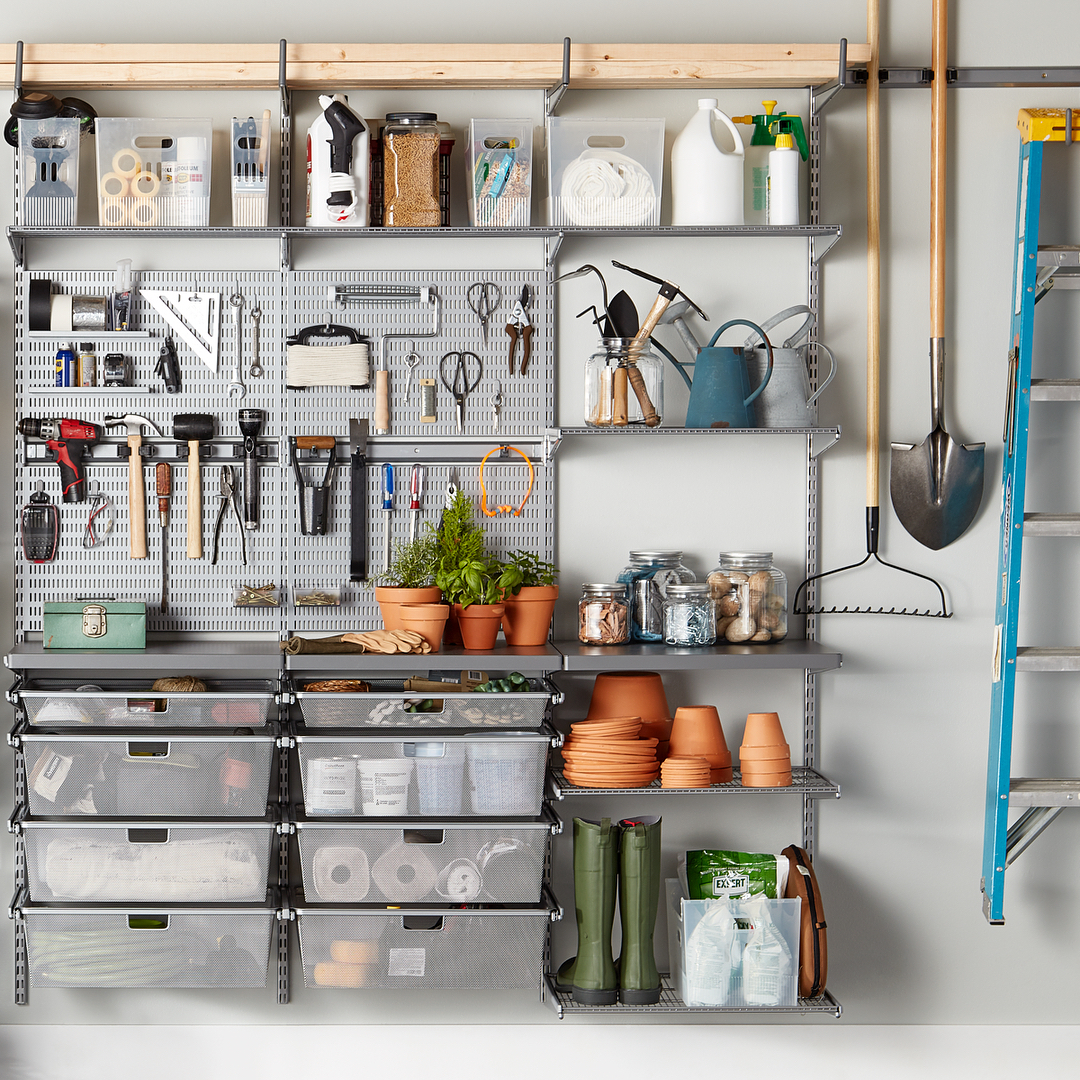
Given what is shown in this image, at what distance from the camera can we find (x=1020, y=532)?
262 cm

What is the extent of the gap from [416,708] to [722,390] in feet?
3.45

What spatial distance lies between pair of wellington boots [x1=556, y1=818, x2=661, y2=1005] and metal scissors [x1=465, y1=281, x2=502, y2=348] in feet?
4.23

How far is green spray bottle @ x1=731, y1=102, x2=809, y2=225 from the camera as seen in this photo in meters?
2.79

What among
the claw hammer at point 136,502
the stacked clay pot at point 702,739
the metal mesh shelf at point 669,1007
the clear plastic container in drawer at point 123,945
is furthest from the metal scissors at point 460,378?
the metal mesh shelf at point 669,1007

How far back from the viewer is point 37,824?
2.54m

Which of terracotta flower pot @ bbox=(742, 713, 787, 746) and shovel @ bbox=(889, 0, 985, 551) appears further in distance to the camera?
shovel @ bbox=(889, 0, 985, 551)

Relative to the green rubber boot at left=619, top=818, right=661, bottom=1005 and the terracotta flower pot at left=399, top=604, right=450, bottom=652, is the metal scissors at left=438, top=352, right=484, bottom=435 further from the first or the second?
the green rubber boot at left=619, top=818, right=661, bottom=1005

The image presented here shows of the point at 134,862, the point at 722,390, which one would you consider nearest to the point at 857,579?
the point at 722,390

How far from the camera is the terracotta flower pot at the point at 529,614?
8.61 feet

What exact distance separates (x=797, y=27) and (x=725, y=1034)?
104 inches

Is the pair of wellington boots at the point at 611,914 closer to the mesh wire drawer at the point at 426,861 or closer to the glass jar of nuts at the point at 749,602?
the mesh wire drawer at the point at 426,861

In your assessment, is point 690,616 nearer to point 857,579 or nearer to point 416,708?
point 857,579

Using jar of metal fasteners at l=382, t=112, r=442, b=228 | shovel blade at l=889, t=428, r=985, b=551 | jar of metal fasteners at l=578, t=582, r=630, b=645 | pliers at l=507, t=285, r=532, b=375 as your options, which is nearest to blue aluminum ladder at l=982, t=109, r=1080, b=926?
shovel blade at l=889, t=428, r=985, b=551

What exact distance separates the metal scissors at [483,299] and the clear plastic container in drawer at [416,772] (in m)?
1.02
